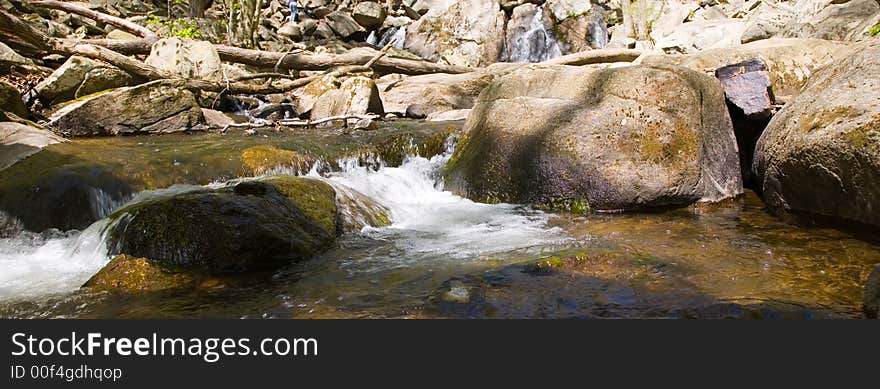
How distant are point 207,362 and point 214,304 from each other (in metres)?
1.32

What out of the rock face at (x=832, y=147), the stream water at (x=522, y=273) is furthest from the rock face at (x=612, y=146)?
the rock face at (x=832, y=147)

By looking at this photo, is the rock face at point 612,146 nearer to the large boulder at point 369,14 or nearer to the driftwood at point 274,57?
the driftwood at point 274,57

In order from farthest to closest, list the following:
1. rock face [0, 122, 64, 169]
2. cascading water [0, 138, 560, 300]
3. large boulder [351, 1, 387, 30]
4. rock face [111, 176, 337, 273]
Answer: large boulder [351, 1, 387, 30], rock face [0, 122, 64, 169], cascading water [0, 138, 560, 300], rock face [111, 176, 337, 273]

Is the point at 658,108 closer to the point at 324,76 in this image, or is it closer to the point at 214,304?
the point at 214,304

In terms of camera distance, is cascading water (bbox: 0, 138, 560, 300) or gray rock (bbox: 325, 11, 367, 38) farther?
gray rock (bbox: 325, 11, 367, 38)

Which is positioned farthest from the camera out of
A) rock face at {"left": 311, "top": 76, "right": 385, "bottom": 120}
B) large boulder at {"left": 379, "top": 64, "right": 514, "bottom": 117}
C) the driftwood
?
the driftwood

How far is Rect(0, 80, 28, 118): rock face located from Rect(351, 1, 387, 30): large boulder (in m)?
19.1

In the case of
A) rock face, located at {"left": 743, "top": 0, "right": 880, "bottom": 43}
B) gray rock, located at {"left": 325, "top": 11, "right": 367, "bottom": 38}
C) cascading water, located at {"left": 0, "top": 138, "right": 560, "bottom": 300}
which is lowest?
cascading water, located at {"left": 0, "top": 138, "right": 560, "bottom": 300}

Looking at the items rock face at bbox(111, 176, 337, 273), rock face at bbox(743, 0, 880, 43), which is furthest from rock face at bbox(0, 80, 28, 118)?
rock face at bbox(743, 0, 880, 43)

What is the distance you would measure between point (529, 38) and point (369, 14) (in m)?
8.55

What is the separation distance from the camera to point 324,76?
12617 millimetres

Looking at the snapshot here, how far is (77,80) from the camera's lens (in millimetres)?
9609

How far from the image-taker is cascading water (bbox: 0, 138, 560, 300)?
4.42 meters

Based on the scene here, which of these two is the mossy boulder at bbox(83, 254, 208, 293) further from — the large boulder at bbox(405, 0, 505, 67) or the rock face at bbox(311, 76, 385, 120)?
the large boulder at bbox(405, 0, 505, 67)
